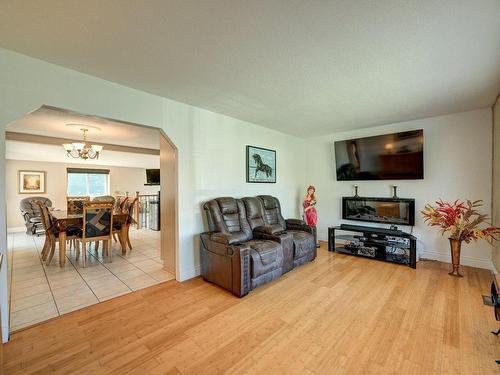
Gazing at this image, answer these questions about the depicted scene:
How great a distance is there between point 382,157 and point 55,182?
31.2 ft

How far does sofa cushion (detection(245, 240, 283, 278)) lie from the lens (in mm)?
2639

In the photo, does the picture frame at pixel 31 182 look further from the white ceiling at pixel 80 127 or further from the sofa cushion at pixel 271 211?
the sofa cushion at pixel 271 211

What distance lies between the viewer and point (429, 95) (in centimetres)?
289

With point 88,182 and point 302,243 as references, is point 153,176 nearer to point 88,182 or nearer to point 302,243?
point 88,182

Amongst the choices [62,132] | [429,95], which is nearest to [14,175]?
[62,132]

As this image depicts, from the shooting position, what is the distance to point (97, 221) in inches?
147

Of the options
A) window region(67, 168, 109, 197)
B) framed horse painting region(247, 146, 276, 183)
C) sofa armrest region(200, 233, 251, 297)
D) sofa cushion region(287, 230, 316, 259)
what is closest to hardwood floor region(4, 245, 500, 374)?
sofa armrest region(200, 233, 251, 297)

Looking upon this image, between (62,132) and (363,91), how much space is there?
5545mm

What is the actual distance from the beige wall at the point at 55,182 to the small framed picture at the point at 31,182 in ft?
0.34

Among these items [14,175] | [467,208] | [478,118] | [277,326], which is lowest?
[277,326]

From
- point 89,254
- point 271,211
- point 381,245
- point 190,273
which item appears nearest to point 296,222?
point 271,211

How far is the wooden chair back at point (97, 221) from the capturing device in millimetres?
3613

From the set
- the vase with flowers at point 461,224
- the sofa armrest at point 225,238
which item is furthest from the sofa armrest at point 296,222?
the vase with flowers at point 461,224

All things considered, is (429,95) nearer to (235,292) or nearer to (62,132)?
(235,292)
